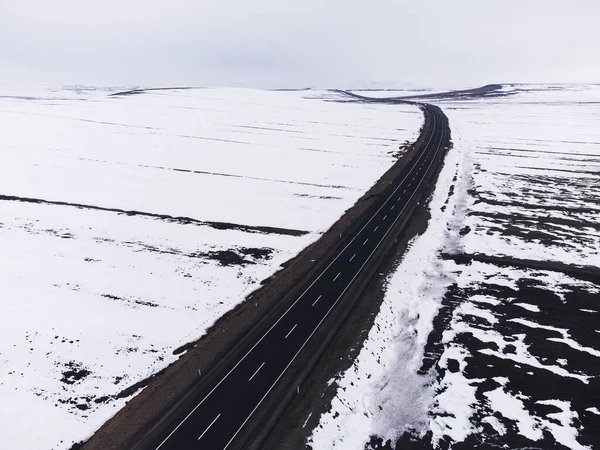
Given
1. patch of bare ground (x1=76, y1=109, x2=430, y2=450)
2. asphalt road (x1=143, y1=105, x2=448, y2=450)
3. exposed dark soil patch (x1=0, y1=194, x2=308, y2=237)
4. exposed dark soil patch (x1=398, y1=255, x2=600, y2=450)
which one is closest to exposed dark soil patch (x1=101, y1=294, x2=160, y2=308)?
patch of bare ground (x1=76, y1=109, x2=430, y2=450)

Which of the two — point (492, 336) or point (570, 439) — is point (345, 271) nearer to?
point (492, 336)

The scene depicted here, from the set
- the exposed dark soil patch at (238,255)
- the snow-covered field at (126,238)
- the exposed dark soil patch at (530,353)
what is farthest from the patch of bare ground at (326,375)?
the exposed dark soil patch at (238,255)

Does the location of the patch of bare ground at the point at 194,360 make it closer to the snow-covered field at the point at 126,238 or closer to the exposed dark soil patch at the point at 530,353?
the snow-covered field at the point at 126,238

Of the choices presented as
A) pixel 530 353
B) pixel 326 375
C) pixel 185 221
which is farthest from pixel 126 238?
pixel 530 353

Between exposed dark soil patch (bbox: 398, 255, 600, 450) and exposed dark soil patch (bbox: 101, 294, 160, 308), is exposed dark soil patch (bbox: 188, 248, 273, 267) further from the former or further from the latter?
exposed dark soil patch (bbox: 398, 255, 600, 450)

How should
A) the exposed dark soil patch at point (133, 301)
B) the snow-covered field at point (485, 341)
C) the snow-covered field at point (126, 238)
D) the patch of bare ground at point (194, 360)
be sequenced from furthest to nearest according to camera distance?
the exposed dark soil patch at point (133, 301) < the snow-covered field at point (126, 238) < the snow-covered field at point (485, 341) < the patch of bare ground at point (194, 360)

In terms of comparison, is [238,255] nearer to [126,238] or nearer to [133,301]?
[133,301]
